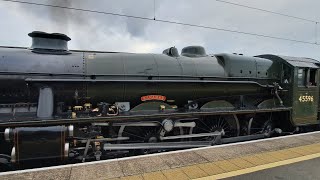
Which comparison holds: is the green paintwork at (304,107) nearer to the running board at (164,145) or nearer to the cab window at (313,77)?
the cab window at (313,77)

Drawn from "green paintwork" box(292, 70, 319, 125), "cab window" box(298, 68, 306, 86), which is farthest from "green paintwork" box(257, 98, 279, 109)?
"cab window" box(298, 68, 306, 86)

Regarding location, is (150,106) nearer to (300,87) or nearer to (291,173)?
(291,173)

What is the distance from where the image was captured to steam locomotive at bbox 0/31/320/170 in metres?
5.19

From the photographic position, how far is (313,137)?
6961mm

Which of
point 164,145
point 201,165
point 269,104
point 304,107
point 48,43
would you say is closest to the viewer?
point 201,165

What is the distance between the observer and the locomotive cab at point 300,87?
27.8 feet

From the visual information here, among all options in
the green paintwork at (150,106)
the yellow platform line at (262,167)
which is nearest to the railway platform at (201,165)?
the yellow platform line at (262,167)

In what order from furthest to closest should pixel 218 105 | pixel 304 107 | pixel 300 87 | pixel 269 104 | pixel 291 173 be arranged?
1. pixel 304 107
2. pixel 300 87
3. pixel 269 104
4. pixel 218 105
5. pixel 291 173

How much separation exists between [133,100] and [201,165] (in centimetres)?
262

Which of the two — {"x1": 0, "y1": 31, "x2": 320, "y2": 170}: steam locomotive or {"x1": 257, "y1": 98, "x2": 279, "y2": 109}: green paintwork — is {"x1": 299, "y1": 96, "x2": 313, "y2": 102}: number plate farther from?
{"x1": 257, "y1": 98, "x2": 279, "y2": 109}: green paintwork

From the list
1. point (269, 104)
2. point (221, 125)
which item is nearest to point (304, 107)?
point (269, 104)

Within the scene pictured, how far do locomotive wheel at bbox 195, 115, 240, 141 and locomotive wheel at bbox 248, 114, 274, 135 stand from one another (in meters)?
0.77

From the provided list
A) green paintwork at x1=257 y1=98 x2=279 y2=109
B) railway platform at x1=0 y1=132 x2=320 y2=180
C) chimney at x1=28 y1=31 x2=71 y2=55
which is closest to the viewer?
railway platform at x1=0 y1=132 x2=320 y2=180

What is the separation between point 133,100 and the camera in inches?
258
